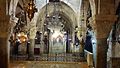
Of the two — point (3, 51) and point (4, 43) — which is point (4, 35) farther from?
point (3, 51)

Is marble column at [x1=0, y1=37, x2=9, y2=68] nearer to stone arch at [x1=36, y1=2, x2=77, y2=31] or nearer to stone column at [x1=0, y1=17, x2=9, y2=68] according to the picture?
stone column at [x1=0, y1=17, x2=9, y2=68]

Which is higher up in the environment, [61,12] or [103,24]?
[61,12]

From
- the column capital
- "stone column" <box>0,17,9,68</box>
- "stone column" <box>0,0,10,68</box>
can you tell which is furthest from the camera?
the column capital

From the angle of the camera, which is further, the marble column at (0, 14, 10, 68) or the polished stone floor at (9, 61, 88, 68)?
the polished stone floor at (9, 61, 88, 68)

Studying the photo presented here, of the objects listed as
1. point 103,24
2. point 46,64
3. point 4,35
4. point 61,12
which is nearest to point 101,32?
point 103,24

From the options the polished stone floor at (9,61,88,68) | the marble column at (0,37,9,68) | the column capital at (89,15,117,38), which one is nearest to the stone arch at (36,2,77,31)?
the polished stone floor at (9,61,88,68)

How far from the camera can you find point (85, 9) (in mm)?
21422

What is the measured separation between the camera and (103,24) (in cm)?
1224

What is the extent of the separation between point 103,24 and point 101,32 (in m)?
0.40

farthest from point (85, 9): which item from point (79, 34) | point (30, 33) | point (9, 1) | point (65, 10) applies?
point (9, 1)

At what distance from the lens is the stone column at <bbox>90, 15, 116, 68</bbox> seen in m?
12.2

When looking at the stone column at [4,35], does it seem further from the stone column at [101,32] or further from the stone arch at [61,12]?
the stone arch at [61,12]

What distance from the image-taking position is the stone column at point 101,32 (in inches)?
479

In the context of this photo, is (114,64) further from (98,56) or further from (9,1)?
(9,1)
